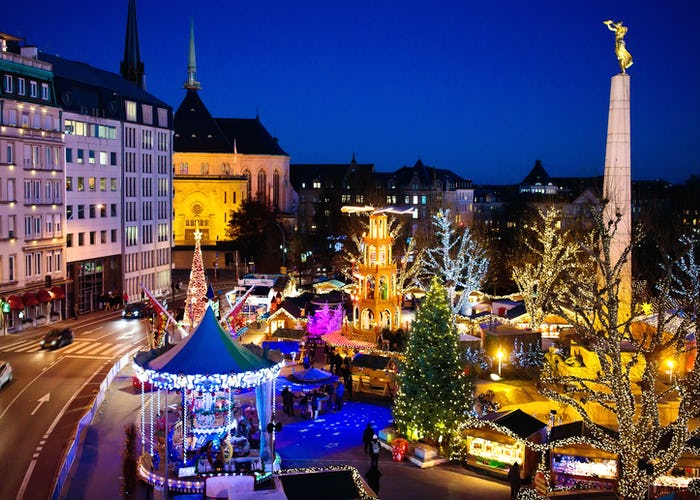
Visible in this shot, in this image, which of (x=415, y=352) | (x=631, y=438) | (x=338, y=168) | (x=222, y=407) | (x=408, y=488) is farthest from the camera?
(x=338, y=168)

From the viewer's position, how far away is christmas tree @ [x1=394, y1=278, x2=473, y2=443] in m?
25.4

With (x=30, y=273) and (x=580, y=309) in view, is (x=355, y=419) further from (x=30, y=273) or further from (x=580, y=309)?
(x=30, y=273)

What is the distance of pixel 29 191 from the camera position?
50.0m

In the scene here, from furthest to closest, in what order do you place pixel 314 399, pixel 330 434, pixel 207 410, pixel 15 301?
pixel 15 301 < pixel 314 399 < pixel 330 434 < pixel 207 410

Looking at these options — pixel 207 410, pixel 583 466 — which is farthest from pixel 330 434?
pixel 583 466

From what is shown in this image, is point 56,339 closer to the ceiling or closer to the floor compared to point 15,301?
closer to the floor

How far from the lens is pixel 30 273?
49656 millimetres

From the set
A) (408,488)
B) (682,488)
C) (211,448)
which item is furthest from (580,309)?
(211,448)

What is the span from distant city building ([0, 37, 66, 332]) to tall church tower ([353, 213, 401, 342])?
66.7 ft

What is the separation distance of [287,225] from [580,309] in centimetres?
8581

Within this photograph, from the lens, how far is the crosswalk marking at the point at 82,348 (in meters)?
41.6

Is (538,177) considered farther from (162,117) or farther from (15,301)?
(15,301)

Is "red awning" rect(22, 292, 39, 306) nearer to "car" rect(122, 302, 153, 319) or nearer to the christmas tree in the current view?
"car" rect(122, 302, 153, 319)

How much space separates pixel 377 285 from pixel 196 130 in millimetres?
71351
